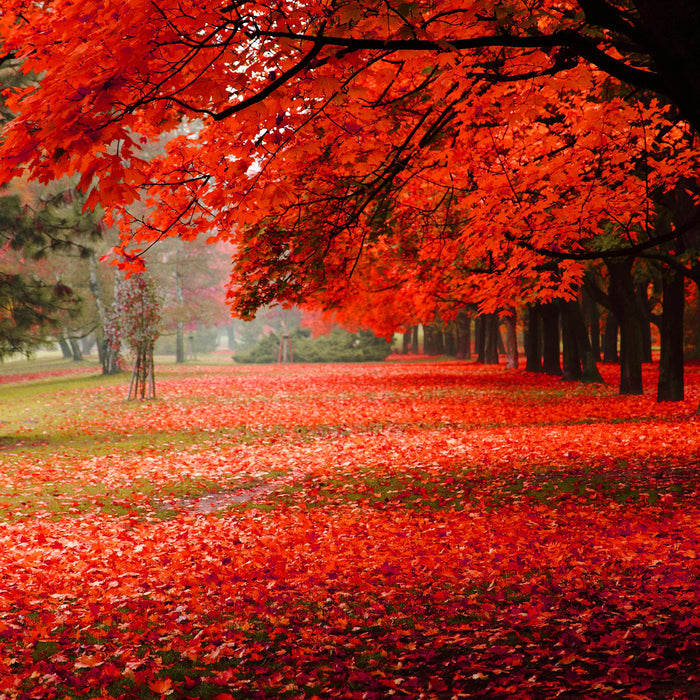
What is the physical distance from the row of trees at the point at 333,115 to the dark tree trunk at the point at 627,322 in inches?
288

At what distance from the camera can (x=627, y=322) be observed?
65.3ft

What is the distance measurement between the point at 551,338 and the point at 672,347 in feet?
37.0

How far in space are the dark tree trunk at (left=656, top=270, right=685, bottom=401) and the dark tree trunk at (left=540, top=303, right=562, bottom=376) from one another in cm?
1005

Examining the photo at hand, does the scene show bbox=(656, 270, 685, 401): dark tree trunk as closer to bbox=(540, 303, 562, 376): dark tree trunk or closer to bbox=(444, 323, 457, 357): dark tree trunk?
bbox=(540, 303, 562, 376): dark tree trunk

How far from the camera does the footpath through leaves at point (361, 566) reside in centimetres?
426

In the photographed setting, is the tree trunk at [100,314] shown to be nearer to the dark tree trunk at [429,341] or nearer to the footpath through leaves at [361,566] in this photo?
the footpath through leaves at [361,566]

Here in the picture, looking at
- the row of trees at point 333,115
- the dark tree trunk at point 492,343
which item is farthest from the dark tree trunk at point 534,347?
→ the row of trees at point 333,115

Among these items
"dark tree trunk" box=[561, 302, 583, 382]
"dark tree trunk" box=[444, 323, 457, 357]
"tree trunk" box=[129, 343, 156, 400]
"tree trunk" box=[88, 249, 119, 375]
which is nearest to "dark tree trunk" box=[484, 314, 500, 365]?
"dark tree trunk" box=[444, 323, 457, 357]

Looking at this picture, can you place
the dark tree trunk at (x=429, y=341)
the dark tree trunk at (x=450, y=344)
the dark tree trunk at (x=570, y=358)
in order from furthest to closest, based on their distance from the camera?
the dark tree trunk at (x=429, y=341), the dark tree trunk at (x=450, y=344), the dark tree trunk at (x=570, y=358)

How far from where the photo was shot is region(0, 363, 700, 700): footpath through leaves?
14.0 ft

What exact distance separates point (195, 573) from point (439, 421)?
1110 cm

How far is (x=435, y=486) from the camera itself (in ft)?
31.7

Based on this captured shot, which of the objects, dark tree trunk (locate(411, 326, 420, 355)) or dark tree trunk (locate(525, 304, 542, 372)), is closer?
dark tree trunk (locate(525, 304, 542, 372))

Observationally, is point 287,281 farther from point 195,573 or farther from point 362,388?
point 362,388
